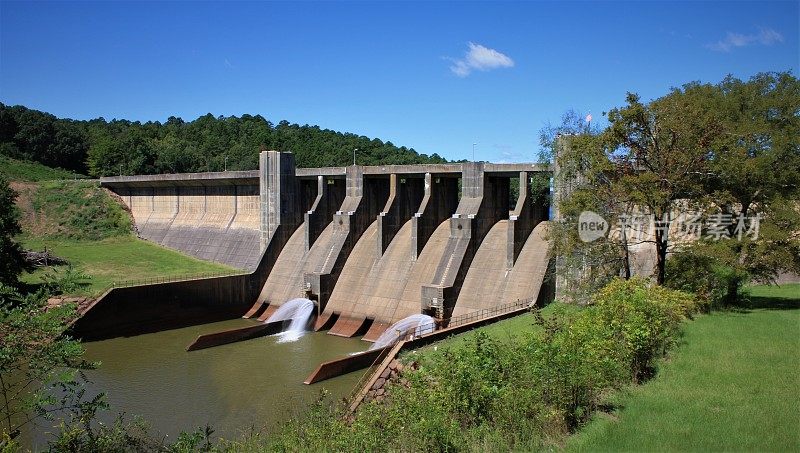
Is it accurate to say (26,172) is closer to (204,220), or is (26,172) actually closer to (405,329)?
(204,220)

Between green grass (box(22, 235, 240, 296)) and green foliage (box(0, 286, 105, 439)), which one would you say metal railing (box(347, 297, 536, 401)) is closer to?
green foliage (box(0, 286, 105, 439))

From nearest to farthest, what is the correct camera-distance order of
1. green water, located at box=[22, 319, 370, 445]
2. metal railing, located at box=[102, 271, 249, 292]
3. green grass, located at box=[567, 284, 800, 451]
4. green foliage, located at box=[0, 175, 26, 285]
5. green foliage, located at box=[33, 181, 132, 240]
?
green grass, located at box=[567, 284, 800, 451] → green water, located at box=[22, 319, 370, 445] → green foliage, located at box=[0, 175, 26, 285] → metal railing, located at box=[102, 271, 249, 292] → green foliage, located at box=[33, 181, 132, 240]

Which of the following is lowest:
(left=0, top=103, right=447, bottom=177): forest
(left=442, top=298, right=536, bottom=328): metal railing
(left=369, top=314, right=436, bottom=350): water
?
(left=369, top=314, right=436, bottom=350): water

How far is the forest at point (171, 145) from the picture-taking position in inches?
2719

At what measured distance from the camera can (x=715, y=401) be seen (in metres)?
10.5

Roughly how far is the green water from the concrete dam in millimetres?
2025

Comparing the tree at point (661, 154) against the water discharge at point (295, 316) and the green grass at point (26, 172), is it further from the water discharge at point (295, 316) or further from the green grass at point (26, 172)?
the green grass at point (26, 172)

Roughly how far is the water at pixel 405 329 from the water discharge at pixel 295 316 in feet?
17.5

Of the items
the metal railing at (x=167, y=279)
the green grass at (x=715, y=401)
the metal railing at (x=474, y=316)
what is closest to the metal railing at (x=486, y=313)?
the metal railing at (x=474, y=316)

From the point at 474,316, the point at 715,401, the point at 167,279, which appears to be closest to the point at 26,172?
the point at 167,279

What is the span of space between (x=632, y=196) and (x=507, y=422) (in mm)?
11267

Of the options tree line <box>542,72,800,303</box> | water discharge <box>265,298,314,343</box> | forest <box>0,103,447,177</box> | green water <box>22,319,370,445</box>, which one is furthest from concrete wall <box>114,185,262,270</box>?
tree line <box>542,72,800,303</box>

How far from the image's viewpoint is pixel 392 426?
10578mm

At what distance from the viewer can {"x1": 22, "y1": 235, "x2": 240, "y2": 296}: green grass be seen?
110 ft
